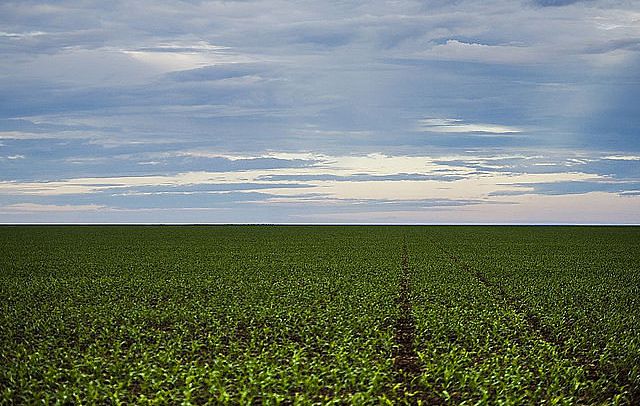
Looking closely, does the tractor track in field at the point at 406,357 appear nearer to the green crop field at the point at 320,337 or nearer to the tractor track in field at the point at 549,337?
the green crop field at the point at 320,337

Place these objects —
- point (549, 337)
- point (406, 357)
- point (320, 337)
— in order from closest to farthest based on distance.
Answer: point (406, 357)
point (320, 337)
point (549, 337)

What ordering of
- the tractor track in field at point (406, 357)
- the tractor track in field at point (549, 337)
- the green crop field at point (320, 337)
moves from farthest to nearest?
the tractor track in field at point (549, 337), the green crop field at point (320, 337), the tractor track in field at point (406, 357)

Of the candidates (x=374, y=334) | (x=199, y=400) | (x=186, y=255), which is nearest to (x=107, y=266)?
(x=186, y=255)

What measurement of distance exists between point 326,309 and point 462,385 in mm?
8646

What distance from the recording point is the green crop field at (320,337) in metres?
12.8

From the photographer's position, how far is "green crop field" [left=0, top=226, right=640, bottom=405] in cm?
1276

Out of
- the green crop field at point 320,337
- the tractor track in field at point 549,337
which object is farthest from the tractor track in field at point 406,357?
the tractor track in field at point 549,337

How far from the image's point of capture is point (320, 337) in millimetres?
17281

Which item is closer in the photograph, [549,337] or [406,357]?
[406,357]

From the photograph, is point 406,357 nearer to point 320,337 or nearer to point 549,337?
point 320,337

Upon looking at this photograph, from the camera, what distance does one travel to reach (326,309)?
69.2 ft

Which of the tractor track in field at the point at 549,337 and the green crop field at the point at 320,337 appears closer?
the green crop field at the point at 320,337

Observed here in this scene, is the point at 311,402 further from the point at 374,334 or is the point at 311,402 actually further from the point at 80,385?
the point at 374,334

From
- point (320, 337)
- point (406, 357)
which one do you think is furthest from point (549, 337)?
point (320, 337)
